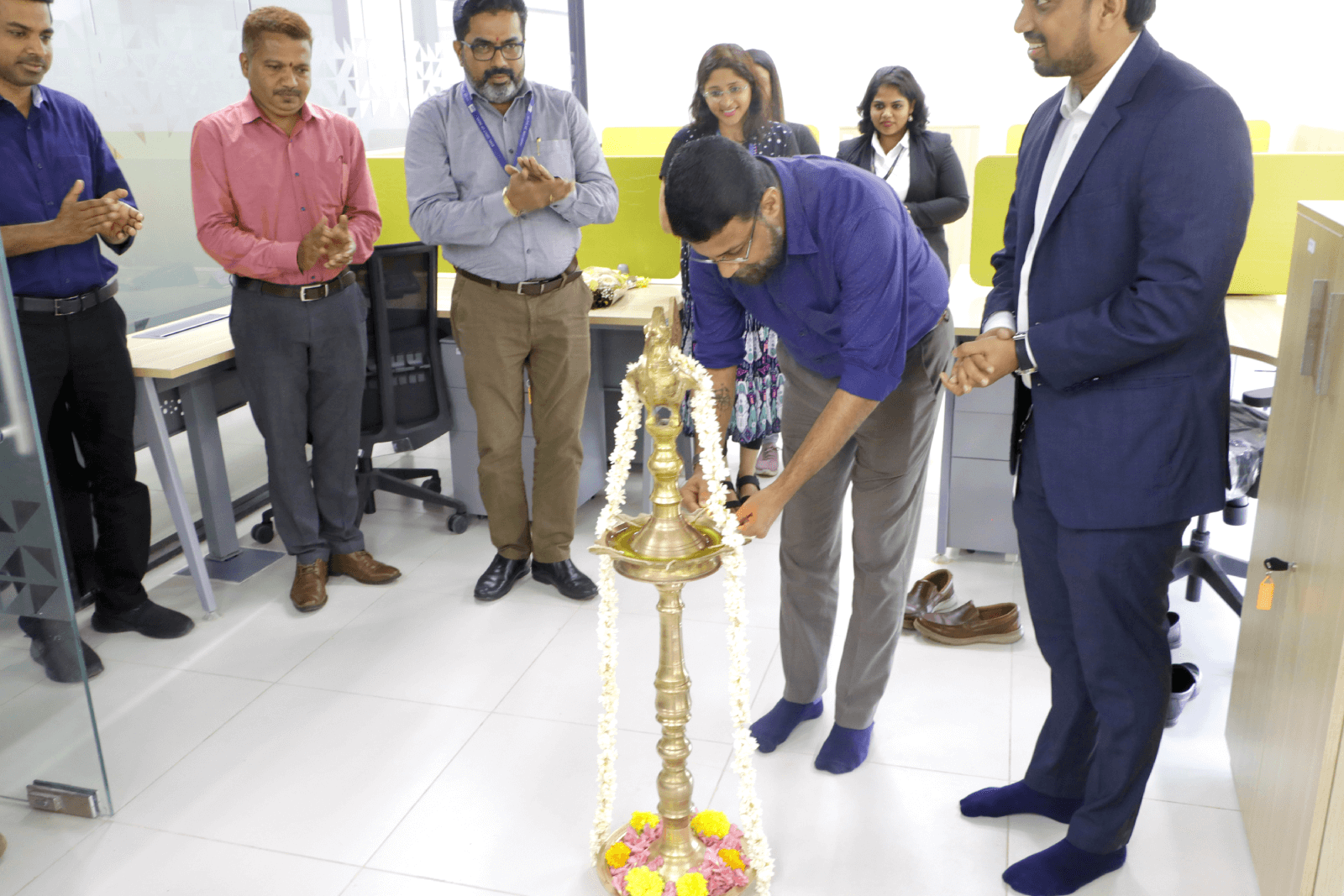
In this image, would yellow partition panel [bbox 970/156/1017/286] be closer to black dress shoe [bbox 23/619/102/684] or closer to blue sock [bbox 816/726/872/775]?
blue sock [bbox 816/726/872/775]

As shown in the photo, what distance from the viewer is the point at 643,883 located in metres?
1.68

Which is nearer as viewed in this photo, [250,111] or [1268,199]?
[250,111]

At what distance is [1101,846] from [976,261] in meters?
2.06

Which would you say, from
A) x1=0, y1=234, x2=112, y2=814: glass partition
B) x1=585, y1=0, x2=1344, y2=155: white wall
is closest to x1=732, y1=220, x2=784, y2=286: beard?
x1=0, y1=234, x2=112, y2=814: glass partition

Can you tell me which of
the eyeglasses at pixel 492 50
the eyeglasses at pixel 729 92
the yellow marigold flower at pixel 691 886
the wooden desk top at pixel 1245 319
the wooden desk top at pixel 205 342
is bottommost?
the yellow marigold flower at pixel 691 886

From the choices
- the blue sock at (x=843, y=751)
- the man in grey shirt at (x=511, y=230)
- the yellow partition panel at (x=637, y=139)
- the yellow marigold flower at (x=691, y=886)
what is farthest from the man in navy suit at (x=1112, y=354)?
the yellow partition panel at (x=637, y=139)

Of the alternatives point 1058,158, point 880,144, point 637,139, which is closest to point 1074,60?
point 1058,158

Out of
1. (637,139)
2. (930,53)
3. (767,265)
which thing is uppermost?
(930,53)

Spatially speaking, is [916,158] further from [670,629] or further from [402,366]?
[670,629]

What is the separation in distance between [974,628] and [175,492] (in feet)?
7.19

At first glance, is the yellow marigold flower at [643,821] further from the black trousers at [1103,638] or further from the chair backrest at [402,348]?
the chair backrest at [402,348]

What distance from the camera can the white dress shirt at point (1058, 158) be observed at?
1.48m

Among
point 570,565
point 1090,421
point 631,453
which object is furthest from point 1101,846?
point 570,565

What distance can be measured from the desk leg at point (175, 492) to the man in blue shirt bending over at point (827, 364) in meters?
1.65
